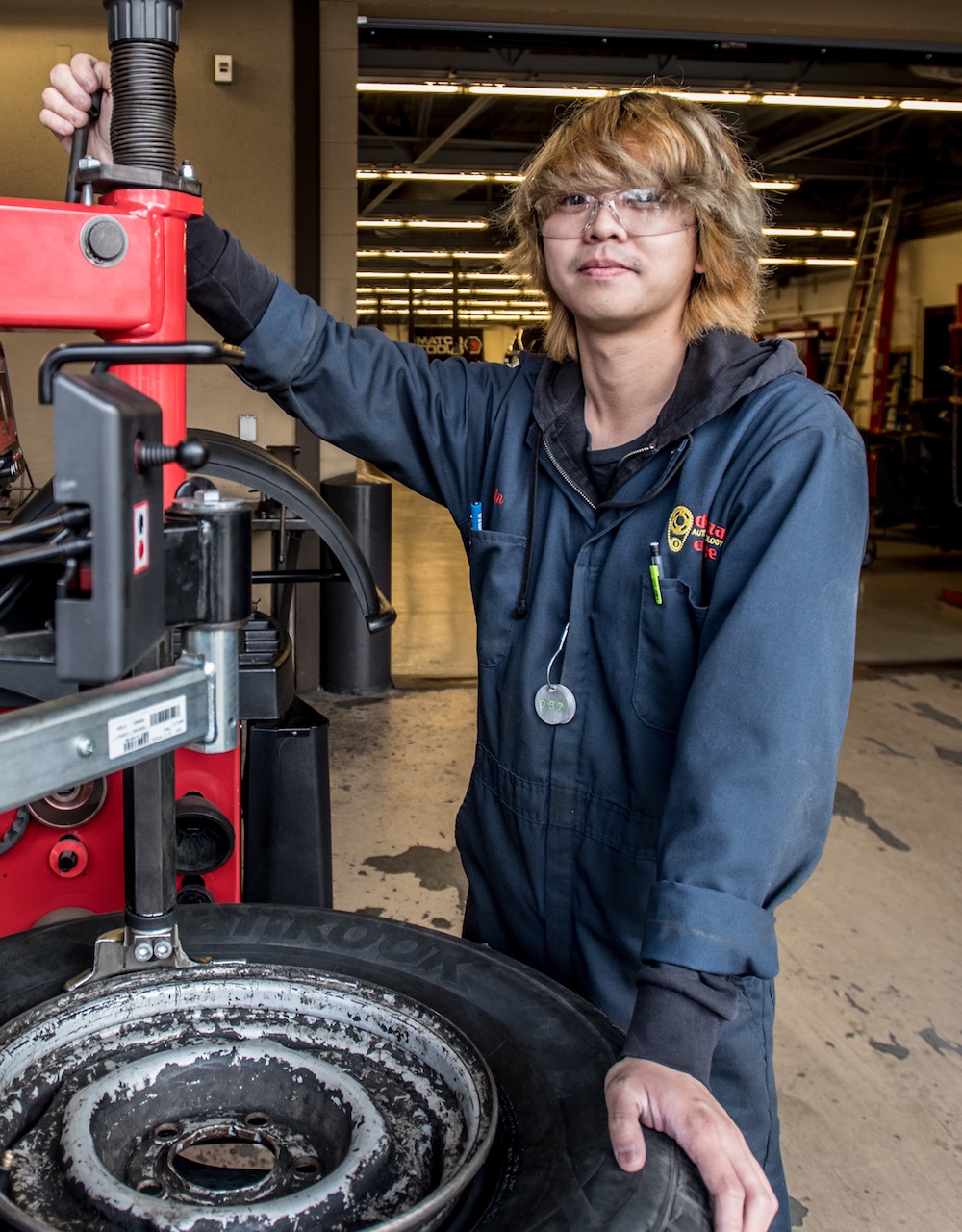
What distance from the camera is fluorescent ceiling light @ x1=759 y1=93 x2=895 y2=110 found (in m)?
6.04

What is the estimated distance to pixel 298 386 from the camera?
4.21 ft

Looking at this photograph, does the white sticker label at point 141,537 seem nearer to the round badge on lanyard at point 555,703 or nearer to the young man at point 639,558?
the young man at point 639,558

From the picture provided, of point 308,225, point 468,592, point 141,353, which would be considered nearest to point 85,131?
point 141,353

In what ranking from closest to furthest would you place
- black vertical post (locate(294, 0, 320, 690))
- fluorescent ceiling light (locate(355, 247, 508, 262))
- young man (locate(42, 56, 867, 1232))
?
1. young man (locate(42, 56, 867, 1232))
2. black vertical post (locate(294, 0, 320, 690))
3. fluorescent ceiling light (locate(355, 247, 508, 262))

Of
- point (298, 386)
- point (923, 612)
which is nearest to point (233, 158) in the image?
point (298, 386)

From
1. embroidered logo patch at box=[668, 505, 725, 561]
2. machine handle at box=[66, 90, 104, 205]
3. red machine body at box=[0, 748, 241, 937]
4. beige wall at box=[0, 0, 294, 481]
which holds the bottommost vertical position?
red machine body at box=[0, 748, 241, 937]

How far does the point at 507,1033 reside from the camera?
33.7 inches

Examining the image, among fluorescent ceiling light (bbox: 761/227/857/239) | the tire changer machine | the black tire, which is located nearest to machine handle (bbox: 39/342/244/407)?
the tire changer machine

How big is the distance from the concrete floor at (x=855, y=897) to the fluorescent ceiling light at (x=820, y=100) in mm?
3056

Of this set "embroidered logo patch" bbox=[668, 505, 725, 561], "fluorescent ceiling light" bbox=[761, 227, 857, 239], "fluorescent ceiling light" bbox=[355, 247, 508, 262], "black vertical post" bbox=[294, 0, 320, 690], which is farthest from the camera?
"fluorescent ceiling light" bbox=[355, 247, 508, 262]

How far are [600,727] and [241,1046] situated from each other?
478mm

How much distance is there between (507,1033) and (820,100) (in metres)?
6.48

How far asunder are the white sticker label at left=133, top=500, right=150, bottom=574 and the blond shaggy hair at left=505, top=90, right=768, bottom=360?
2.40 ft

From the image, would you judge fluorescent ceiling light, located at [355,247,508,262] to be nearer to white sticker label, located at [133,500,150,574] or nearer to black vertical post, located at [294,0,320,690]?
black vertical post, located at [294,0,320,690]
